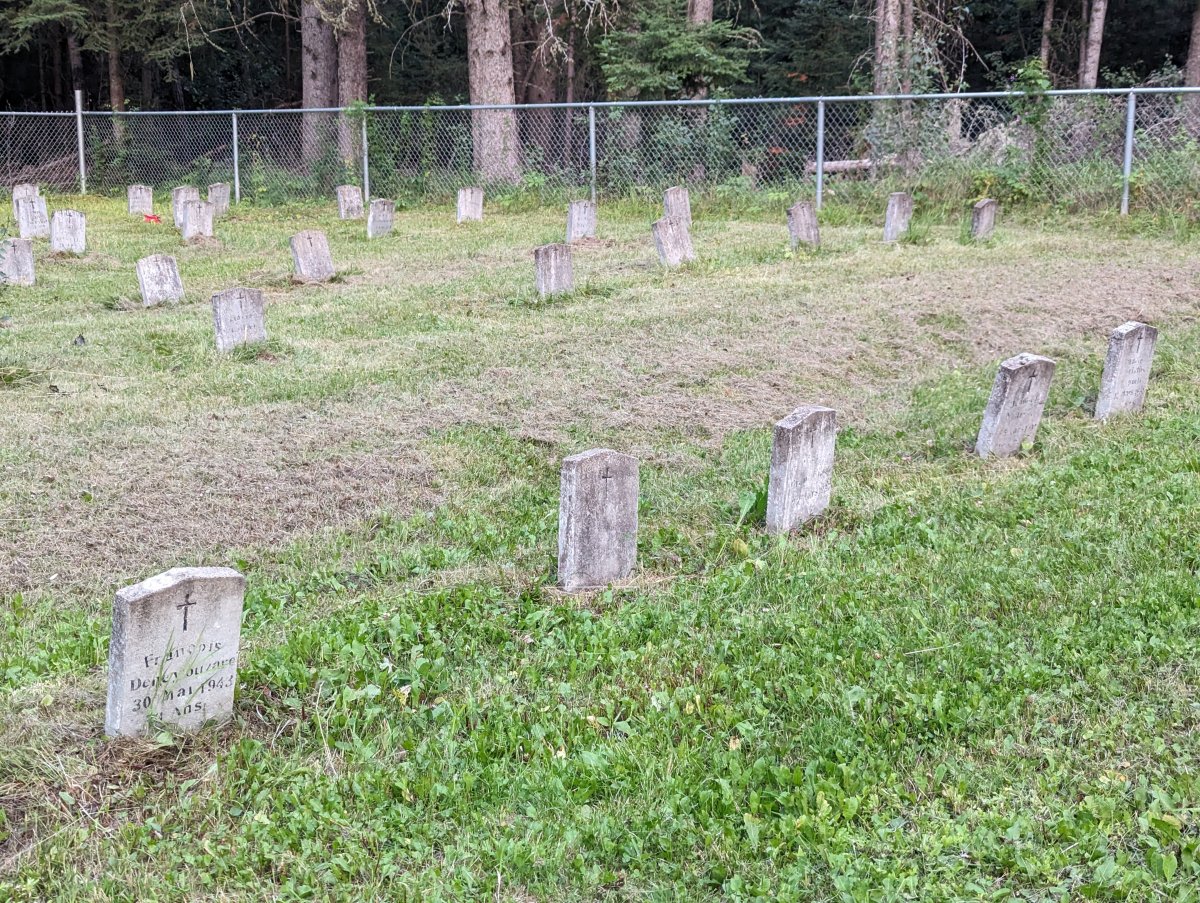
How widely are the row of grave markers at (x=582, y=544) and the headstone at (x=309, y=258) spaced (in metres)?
8.53

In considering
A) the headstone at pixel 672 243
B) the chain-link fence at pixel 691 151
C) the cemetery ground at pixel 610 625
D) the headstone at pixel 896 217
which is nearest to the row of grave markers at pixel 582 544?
the cemetery ground at pixel 610 625

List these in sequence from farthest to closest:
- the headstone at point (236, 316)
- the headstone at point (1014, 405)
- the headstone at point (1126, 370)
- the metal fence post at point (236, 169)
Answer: the metal fence post at point (236, 169)
the headstone at point (236, 316)
the headstone at point (1126, 370)
the headstone at point (1014, 405)

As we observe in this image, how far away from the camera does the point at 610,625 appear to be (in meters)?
4.53

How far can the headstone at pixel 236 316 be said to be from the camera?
9.30 m

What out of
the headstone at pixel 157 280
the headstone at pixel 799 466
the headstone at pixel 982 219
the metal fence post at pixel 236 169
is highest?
the metal fence post at pixel 236 169

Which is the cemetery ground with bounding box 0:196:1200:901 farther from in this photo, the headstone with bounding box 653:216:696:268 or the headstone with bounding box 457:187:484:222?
the headstone with bounding box 457:187:484:222

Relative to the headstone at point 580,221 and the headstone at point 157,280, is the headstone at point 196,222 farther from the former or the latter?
the headstone at point 580,221

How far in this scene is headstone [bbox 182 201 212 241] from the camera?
1695 centimetres

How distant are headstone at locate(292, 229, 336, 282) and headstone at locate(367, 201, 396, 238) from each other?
4.12 meters

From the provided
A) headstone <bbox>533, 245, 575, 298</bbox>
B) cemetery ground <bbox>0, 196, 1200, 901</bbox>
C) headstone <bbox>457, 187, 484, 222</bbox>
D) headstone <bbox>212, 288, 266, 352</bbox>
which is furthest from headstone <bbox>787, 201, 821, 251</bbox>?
headstone <bbox>212, 288, 266, 352</bbox>

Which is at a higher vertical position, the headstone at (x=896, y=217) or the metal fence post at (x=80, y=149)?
the metal fence post at (x=80, y=149)

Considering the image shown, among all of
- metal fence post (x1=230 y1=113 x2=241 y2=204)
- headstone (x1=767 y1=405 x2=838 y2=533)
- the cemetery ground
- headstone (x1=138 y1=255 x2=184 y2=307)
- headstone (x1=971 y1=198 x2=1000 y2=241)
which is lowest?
the cemetery ground

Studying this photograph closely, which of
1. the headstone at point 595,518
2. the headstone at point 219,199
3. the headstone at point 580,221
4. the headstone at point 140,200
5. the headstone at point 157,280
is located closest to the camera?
the headstone at point 595,518

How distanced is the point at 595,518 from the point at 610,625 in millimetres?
566
